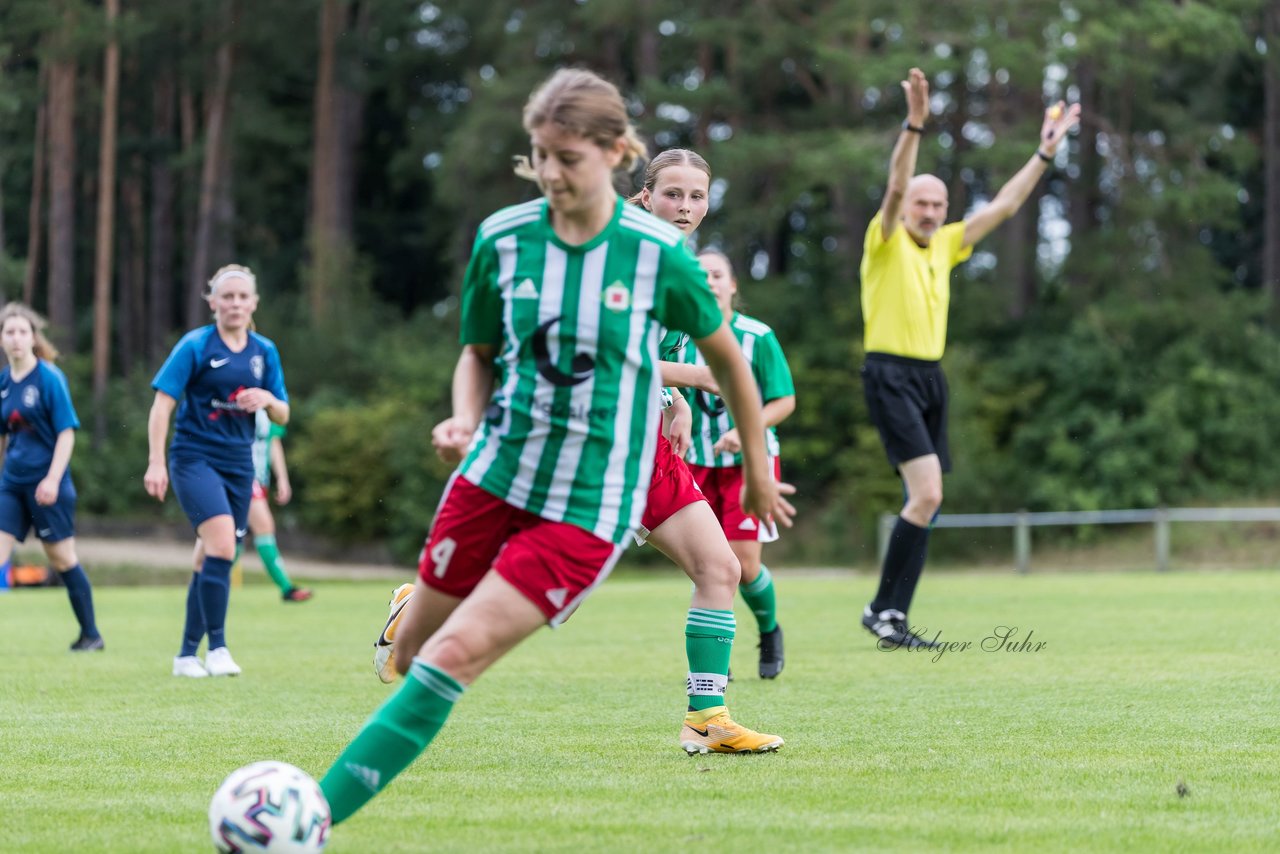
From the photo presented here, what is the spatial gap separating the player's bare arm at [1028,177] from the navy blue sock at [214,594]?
170 inches

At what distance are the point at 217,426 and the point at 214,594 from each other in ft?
2.86

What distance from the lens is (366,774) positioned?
3975 millimetres

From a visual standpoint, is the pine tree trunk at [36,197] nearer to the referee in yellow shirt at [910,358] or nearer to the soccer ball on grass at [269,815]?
the referee in yellow shirt at [910,358]

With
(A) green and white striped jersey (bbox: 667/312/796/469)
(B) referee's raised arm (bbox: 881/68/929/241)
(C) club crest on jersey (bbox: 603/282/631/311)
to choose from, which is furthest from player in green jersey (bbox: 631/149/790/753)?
(C) club crest on jersey (bbox: 603/282/631/311)

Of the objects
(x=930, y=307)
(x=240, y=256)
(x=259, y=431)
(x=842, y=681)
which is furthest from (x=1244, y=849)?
(x=240, y=256)

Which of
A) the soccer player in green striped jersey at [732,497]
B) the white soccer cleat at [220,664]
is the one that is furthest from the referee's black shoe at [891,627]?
the white soccer cleat at [220,664]

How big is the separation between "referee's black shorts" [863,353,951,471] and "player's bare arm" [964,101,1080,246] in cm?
79

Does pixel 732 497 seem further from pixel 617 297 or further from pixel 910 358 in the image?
pixel 617 297

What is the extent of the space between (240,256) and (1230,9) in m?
27.8

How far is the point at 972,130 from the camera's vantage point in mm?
35812

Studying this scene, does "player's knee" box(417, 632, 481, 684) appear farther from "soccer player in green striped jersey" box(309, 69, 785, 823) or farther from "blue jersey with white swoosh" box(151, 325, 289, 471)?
"blue jersey with white swoosh" box(151, 325, 289, 471)

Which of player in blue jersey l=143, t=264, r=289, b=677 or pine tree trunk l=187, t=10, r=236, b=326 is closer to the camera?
player in blue jersey l=143, t=264, r=289, b=677

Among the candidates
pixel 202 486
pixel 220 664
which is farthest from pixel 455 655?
pixel 220 664

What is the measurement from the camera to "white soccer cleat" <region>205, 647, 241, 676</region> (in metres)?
8.59
